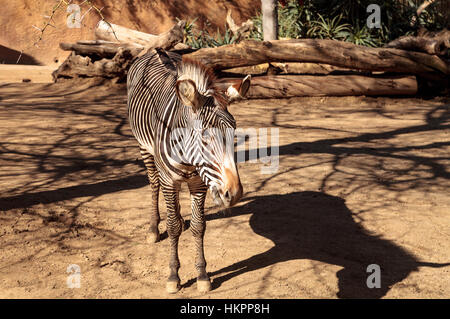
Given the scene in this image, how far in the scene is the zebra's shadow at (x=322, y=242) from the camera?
4.53 metres

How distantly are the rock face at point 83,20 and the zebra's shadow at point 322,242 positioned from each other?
1147 centimetres

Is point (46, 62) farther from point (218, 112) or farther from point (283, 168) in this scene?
point (218, 112)

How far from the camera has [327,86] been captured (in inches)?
428

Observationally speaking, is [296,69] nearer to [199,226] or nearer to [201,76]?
[199,226]

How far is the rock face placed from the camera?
55.8 ft

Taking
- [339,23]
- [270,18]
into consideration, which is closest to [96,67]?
[270,18]

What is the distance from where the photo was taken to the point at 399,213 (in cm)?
569

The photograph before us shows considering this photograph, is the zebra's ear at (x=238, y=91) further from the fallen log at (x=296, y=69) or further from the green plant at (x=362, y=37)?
the green plant at (x=362, y=37)

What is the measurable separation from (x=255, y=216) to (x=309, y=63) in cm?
656

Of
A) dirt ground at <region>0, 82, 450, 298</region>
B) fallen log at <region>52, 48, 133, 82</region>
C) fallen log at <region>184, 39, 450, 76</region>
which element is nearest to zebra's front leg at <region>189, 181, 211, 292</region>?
dirt ground at <region>0, 82, 450, 298</region>

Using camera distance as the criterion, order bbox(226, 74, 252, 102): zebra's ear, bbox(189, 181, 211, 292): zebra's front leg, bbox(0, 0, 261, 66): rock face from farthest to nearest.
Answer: bbox(0, 0, 261, 66): rock face
bbox(189, 181, 211, 292): zebra's front leg
bbox(226, 74, 252, 102): zebra's ear

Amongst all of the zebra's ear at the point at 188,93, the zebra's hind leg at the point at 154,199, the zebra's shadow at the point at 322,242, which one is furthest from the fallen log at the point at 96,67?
the zebra's ear at the point at 188,93

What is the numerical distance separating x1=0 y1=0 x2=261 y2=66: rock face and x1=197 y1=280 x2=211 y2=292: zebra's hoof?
43.2ft

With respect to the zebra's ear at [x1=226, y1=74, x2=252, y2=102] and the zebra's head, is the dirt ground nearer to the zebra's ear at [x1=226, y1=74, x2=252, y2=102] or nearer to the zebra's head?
the zebra's head
